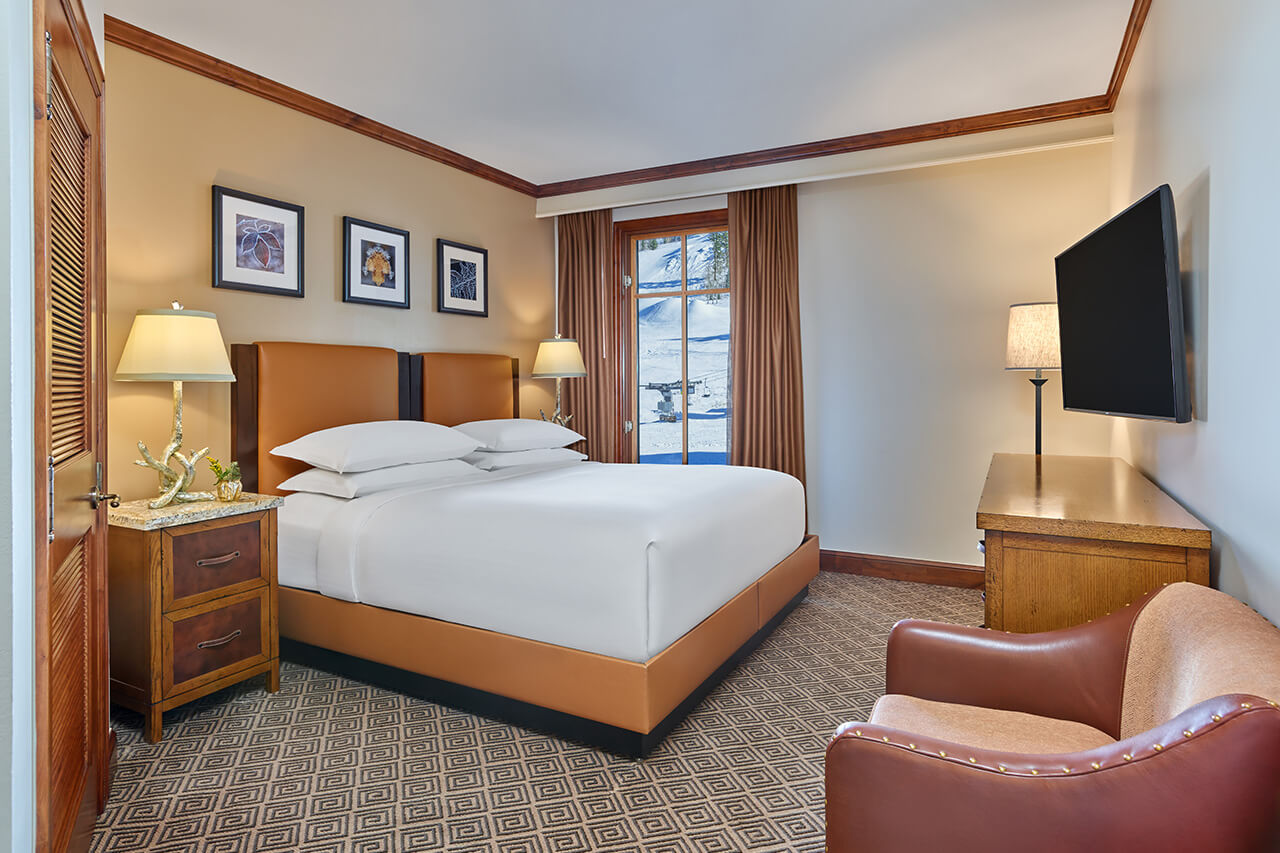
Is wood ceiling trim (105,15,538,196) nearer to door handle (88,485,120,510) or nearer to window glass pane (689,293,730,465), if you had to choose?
window glass pane (689,293,730,465)

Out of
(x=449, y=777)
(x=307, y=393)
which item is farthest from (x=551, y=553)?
(x=307, y=393)

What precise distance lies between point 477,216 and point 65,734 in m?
3.77

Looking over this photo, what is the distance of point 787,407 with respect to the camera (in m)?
4.58

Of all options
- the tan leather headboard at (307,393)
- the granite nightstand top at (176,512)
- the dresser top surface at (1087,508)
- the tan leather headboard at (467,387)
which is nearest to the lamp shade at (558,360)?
the tan leather headboard at (467,387)

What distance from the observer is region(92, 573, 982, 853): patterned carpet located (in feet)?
6.12

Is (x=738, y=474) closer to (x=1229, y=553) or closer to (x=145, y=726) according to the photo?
(x=1229, y=553)

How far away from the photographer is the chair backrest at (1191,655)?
0.97m

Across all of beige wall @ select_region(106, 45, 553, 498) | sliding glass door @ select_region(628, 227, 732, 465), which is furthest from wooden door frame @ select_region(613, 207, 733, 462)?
beige wall @ select_region(106, 45, 553, 498)

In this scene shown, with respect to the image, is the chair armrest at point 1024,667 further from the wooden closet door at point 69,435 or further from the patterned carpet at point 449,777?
the wooden closet door at point 69,435

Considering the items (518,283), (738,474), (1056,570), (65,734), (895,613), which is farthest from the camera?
(518,283)

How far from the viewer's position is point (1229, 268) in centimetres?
157

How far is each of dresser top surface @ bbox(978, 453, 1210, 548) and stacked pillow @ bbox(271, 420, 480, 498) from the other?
2.38 meters

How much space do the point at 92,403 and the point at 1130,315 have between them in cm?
293

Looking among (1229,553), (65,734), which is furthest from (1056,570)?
(65,734)
